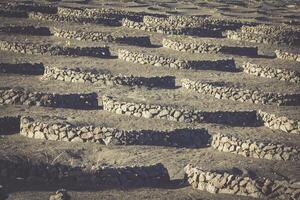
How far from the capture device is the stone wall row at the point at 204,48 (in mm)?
37209

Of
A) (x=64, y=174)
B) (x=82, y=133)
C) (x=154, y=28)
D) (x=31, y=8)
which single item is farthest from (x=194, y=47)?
(x=64, y=174)

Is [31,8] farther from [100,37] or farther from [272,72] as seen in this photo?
[272,72]

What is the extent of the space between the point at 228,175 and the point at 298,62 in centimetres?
2286

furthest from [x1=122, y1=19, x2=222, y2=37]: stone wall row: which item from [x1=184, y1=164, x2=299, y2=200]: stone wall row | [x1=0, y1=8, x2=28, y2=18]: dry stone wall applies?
[x1=184, y1=164, x2=299, y2=200]: stone wall row

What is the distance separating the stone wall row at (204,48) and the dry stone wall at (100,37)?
2102 mm

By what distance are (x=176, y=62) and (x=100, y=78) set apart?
6956 mm

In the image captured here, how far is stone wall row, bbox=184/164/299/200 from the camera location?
1509 centimetres

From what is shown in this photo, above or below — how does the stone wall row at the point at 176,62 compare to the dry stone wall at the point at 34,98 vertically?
above

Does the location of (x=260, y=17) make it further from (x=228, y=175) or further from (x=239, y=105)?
(x=228, y=175)

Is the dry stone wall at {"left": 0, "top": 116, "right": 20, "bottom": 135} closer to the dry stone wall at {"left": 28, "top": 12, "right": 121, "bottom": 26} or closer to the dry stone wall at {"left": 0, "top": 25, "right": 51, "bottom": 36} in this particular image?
the dry stone wall at {"left": 0, "top": 25, "right": 51, "bottom": 36}

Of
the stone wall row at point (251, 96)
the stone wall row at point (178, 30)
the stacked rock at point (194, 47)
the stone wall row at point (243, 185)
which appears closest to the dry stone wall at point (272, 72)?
the stone wall row at point (251, 96)

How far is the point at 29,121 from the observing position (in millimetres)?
20578

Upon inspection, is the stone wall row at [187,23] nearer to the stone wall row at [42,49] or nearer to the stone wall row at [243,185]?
the stone wall row at [42,49]

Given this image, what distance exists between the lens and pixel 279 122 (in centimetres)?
2306
